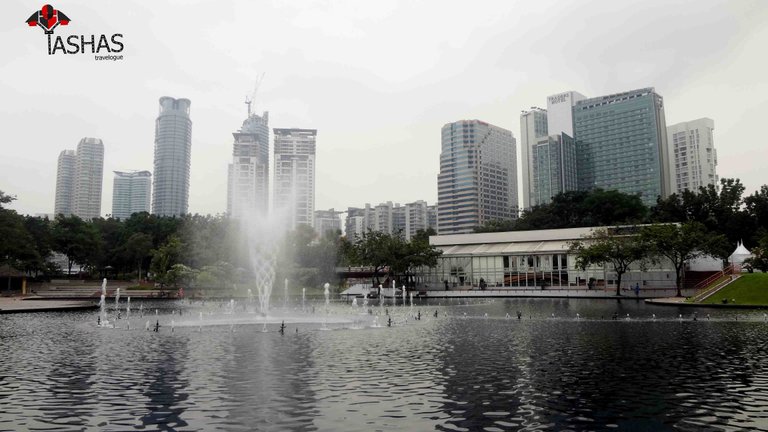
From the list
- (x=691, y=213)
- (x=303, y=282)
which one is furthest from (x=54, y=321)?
(x=691, y=213)

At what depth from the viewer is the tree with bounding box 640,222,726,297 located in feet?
199

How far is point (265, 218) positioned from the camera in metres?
54.0

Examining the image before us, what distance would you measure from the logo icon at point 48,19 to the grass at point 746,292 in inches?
2396

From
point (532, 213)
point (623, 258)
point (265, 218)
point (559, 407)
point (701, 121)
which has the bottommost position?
point (559, 407)

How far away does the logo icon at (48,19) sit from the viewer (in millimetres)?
41500

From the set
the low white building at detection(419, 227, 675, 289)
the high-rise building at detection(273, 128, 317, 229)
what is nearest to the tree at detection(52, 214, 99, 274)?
the high-rise building at detection(273, 128, 317, 229)

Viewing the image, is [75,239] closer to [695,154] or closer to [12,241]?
[12,241]

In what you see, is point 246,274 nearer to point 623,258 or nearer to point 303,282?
point 303,282

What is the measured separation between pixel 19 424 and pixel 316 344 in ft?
46.2

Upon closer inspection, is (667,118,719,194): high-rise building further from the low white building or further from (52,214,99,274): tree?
(52,214,99,274): tree

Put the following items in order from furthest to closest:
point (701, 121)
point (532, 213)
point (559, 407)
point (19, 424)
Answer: point (701, 121) < point (532, 213) < point (559, 407) < point (19, 424)

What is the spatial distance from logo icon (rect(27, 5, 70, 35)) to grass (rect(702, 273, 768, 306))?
200 ft

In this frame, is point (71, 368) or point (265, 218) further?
point (265, 218)

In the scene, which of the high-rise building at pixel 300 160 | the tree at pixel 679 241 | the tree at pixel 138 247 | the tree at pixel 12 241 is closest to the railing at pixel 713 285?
the tree at pixel 679 241
